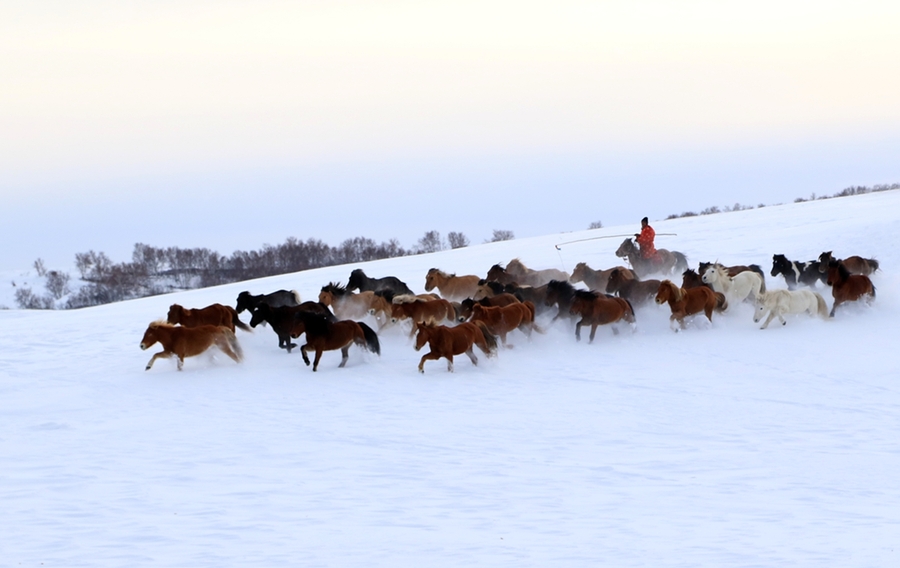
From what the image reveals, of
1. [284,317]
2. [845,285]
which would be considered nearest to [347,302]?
[284,317]

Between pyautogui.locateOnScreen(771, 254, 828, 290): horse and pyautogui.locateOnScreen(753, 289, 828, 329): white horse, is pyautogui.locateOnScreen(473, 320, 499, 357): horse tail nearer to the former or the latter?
pyautogui.locateOnScreen(753, 289, 828, 329): white horse

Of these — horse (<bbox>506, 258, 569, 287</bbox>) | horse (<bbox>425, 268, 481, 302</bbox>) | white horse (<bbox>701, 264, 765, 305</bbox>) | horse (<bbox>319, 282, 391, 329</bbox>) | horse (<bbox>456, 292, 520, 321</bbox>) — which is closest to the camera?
horse (<bbox>456, 292, 520, 321</bbox>)

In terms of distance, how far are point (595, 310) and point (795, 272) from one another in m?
5.08

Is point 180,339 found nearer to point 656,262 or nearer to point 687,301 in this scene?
point 687,301

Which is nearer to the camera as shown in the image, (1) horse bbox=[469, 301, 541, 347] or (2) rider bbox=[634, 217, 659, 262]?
(1) horse bbox=[469, 301, 541, 347]

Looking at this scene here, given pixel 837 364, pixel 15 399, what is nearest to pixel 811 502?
pixel 837 364

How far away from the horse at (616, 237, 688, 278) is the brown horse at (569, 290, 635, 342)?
4.62m

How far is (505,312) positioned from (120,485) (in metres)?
7.05

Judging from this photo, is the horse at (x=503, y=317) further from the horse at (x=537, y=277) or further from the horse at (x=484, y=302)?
the horse at (x=537, y=277)

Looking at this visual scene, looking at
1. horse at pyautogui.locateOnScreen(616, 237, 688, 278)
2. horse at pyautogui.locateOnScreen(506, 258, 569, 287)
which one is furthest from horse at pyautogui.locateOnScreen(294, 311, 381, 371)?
horse at pyautogui.locateOnScreen(616, 237, 688, 278)

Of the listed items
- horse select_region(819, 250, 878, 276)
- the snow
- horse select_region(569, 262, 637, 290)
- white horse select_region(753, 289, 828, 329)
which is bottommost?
the snow

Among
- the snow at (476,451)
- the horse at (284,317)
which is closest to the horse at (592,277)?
the snow at (476,451)

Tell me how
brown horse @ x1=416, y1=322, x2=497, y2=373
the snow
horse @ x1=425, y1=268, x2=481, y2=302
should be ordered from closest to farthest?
the snow, brown horse @ x1=416, y1=322, x2=497, y2=373, horse @ x1=425, y1=268, x2=481, y2=302

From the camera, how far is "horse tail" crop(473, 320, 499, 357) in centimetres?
1220
